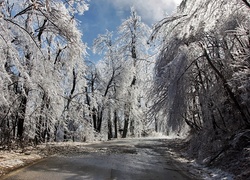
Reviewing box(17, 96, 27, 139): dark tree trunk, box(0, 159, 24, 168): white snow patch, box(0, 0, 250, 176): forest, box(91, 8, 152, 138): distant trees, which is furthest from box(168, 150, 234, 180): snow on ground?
box(91, 8, 152, 138): distant trees

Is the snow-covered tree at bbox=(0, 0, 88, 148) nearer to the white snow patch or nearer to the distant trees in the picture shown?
the white snow patch

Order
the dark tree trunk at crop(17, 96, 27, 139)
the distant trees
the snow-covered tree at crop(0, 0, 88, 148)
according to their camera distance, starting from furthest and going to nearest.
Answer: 1. the distant trees
2. the dark tree trunk at crop(17, 96, 27, 139)
3. the snow-covered tree at crop(0, 0, 88, 148)

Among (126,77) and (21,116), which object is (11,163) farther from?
(126,77)

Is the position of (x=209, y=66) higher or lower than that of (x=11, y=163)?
higher

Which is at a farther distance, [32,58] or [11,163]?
[32,58]

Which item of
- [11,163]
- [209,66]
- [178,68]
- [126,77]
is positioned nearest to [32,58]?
[11,163]

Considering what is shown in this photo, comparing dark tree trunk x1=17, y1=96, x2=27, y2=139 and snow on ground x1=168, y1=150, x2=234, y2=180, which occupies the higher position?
dark tree trunk x1=17, y1=96, x2=27, y2=139

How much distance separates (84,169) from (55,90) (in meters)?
4.08

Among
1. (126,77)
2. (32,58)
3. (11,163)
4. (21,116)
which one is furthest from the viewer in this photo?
(126,77)

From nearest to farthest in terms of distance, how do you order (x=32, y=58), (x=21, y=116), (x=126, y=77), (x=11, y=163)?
(x=11, y=163) → (x=32, y=58) → (x=21, y=116) → (x=126, y=77)

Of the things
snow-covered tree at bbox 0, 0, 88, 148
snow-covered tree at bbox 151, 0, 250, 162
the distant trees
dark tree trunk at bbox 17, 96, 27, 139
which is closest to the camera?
snow-covered tree at bbox 0, 0, 88, 148

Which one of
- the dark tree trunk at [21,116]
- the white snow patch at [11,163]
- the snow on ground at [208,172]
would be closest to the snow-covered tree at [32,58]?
the dark tree trunk at [21,116]

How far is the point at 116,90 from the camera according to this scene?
93.4 ft

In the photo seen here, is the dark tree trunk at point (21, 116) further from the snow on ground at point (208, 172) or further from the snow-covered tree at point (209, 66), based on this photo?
the snow on ground at point (208, 172)
